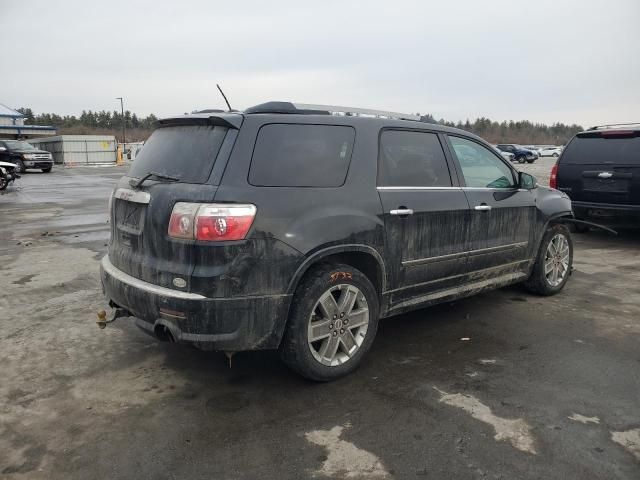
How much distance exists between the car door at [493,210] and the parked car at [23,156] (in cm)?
2948

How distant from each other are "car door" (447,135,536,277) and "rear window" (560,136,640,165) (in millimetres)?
3578

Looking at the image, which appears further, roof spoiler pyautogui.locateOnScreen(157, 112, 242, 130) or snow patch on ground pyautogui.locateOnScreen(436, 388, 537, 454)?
roof spoiler pyautogui.locateOnScreen(157, 112, 242, 130)

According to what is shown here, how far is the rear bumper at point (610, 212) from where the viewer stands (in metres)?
7.78

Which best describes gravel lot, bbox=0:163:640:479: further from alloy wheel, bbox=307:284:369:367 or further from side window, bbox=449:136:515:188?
side window, bbox=449:136:515:188

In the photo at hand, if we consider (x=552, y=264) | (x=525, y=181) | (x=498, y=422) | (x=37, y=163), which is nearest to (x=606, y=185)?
(x=552, y=264)

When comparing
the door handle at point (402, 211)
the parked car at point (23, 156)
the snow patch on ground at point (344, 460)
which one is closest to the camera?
the snow patch on ground at point (344, 460)

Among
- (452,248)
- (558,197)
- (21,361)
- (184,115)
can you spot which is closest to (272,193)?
(184,115)

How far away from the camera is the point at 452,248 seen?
171 inches

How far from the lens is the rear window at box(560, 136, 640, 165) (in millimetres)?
7803

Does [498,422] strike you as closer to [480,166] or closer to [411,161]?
[411,161]

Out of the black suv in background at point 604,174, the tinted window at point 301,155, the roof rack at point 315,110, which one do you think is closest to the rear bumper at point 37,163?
the black suv in background at point 604,174

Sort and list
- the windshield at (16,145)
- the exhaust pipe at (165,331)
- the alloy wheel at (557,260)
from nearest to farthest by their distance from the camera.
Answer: the exhaust pipe at (165,331) < the alloy wheel at (557,260) < the windshield at (16,145)

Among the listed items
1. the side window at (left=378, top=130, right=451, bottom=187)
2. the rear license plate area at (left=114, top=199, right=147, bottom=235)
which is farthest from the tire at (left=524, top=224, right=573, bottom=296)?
the rear license plate area at (left=114, top=199, right=147, bottom=235)

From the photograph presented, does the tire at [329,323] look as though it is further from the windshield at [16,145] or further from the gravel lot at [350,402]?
the windshield at [16,145]
